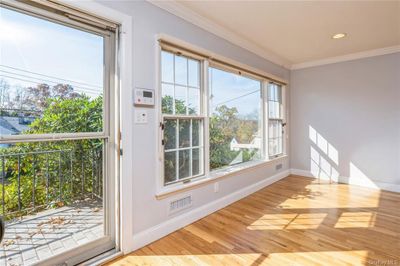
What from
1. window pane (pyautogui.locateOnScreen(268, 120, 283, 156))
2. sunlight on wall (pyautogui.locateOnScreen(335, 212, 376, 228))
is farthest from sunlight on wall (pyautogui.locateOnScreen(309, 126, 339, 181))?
sunlight on wall (pyautogui.locateOnScreen(335, 212, 376, 228))

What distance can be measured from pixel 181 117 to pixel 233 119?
128 centimetres

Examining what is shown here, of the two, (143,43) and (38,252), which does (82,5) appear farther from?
(38,252)

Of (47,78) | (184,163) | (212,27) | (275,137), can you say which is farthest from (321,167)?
(47,78)

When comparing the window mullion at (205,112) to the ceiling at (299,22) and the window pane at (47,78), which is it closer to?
the ceiling at (299,22)

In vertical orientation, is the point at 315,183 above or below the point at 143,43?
below

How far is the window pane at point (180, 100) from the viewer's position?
2551mm

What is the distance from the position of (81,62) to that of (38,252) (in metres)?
1.56

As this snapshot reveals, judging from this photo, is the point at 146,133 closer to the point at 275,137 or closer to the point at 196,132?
the point at 196,132

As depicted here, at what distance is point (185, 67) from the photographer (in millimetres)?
2645

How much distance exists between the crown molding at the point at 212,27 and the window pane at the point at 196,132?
117 centimetres

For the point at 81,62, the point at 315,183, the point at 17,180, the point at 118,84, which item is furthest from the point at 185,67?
the point at 315,183

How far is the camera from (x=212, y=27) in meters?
2.84

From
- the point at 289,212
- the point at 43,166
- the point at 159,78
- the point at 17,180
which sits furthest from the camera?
the point at 289,212

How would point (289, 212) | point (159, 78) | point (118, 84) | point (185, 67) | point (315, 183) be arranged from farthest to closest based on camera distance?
point (315, 183) < point (289, 212) < point (185, 67) < point (159, 78) < point (118, 84)
